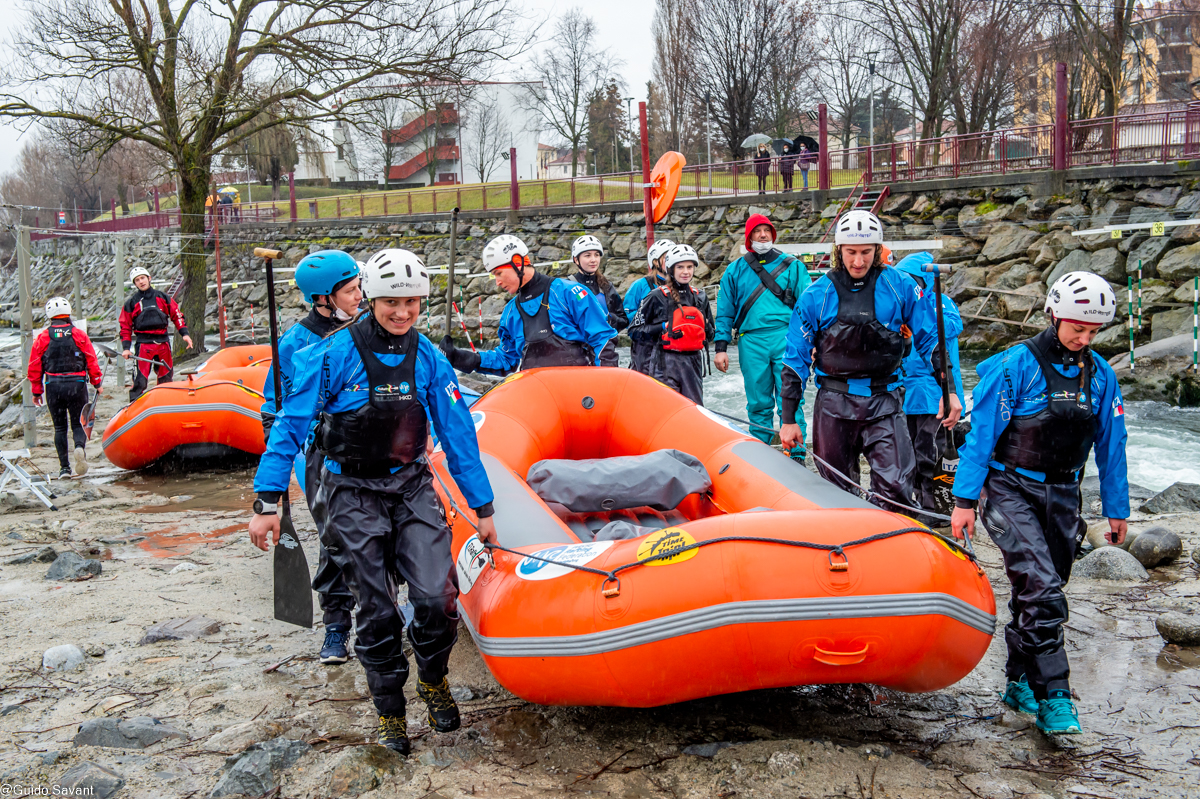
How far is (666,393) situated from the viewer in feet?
15.8

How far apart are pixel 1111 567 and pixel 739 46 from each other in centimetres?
2351

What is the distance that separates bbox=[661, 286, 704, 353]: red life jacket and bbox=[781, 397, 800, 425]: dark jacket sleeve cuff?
6.35ft

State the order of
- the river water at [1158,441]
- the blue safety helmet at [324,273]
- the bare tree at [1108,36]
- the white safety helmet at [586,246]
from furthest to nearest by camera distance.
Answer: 1. the bare tree at [1108,36]
2. the river water at [1158,441]
3. the white safety helmet at [586,246]
4. the blue safety helmet at [324,273]

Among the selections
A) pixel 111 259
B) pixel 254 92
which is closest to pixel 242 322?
pixel 254 92

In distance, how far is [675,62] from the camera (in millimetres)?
26859

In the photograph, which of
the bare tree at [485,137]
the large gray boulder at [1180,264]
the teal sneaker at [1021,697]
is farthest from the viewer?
the bare tree at [485,137]

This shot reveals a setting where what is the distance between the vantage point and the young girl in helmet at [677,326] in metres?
6.15

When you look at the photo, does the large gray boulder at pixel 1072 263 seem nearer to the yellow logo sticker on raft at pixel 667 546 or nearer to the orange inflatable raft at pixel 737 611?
the orange inflatable raft at pixel 737 611

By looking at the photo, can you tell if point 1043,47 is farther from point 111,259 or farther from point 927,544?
point 111,259

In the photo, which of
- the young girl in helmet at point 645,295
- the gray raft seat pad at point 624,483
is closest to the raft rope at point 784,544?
the gray raft seat pad at point 624,483

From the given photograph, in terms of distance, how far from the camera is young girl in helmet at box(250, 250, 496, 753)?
2846 millimetres

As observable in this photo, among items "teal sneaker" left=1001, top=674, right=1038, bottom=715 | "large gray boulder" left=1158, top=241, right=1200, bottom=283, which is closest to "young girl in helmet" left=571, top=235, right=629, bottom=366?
"teal sneaker" left=1001, top=674, right=1038, bottom=715

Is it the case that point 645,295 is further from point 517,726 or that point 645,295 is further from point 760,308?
point 517,726

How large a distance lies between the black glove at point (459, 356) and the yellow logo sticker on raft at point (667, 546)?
243 cm
